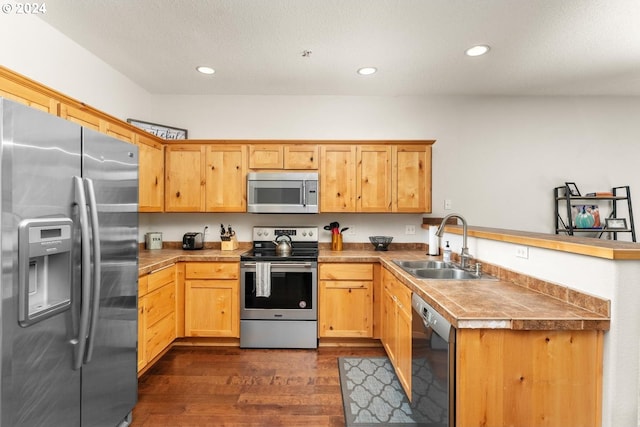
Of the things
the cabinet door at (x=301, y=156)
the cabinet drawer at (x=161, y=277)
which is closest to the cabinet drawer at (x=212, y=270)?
the cabinet drawer at (x=161, y=277)

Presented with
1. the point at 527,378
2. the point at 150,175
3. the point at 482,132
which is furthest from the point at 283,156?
the point at 527,378

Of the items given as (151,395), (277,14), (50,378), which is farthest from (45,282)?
(277,14)

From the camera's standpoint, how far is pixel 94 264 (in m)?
1.43

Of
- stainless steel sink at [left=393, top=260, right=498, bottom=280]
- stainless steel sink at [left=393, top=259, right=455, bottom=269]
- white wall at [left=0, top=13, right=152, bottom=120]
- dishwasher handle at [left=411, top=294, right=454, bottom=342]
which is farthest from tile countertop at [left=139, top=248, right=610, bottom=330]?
white wall at [left=0, top=13, right=152, bottom=120]

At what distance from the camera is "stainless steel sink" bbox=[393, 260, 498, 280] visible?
210cm

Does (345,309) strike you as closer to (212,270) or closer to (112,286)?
(212,270)

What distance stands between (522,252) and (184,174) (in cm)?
300

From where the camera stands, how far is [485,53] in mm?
2533

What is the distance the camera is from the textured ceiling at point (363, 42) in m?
1.99

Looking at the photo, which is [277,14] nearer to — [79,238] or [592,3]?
[79,238]

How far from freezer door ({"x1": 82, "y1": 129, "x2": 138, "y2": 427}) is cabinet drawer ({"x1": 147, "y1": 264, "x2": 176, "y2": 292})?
515 mm

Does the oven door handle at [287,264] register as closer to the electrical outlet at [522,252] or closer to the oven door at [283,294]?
the oven door at [283,294]

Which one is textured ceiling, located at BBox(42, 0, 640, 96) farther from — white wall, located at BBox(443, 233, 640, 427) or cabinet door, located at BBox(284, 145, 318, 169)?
white wall, located at BBox(443, 233, 640, 427)

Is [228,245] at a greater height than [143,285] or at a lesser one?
greater
